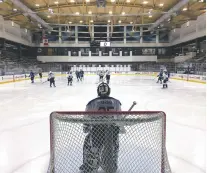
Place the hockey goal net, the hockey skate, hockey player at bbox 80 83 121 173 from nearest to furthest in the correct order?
1. the hockey goal net
2. hockey player at bbox 80 83 121 173
3. the hockey skate

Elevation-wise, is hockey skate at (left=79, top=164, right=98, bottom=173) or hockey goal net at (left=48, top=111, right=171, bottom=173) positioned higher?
hockey goal net at (left=48, top=111, right=171, bottom=173)

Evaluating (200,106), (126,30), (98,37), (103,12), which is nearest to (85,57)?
(98,37)

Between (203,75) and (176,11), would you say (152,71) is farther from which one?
(203,75)

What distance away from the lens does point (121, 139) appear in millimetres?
2160

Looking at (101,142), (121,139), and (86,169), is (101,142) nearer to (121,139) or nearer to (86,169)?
(121,139)

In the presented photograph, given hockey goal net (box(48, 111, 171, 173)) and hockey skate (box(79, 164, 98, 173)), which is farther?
hockey skate (box(79, 164, 98, 173))

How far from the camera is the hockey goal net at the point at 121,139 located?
1.87 m

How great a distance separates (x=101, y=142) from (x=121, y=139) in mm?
241

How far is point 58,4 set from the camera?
1814cm

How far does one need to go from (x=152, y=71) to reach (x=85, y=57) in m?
9.95

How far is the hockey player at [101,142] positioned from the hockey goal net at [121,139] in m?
0.02

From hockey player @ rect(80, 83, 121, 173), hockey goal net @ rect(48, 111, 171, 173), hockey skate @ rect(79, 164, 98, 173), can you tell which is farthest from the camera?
hockey skate @ rect(79, 164, 98, 173)

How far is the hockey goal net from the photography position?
187 cm

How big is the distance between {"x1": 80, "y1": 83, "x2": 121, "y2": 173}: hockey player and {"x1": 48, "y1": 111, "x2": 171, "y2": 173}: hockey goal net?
2 centimetres
